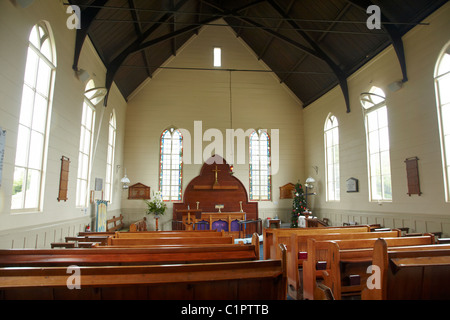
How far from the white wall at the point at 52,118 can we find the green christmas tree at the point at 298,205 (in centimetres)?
665

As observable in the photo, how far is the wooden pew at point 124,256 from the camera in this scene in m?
2.74

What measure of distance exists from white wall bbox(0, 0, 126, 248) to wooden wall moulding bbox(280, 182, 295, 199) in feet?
22.1

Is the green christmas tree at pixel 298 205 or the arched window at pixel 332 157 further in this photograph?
the green christmas tree at pixel 298 205

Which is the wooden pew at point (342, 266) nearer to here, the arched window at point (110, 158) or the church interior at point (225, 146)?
the church interior at point (225, 146)

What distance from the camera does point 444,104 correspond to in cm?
587

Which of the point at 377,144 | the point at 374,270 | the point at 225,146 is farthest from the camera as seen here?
the point at 225,146

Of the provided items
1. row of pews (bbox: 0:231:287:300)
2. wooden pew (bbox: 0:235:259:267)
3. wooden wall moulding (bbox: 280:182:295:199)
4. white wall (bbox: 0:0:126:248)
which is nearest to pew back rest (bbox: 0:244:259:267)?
wooden pew (bbox: 0:235:259:267)

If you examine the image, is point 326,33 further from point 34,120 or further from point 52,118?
point 34,120

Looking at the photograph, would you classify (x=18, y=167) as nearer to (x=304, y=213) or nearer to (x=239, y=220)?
(x=239, y=220)

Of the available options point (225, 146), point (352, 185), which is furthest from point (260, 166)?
point (352, 185)

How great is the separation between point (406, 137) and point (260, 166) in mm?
5777

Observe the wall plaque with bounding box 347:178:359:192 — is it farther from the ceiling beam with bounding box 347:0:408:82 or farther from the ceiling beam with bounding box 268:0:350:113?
the ceiling beam with bounding box 347:0:408:82

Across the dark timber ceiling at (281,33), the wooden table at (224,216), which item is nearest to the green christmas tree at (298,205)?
the wooden table at (224,216)
